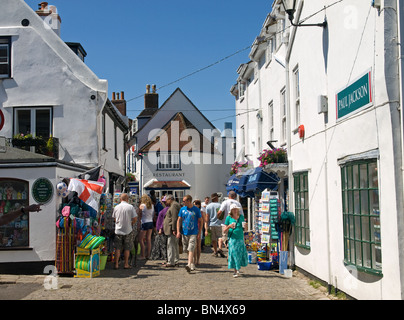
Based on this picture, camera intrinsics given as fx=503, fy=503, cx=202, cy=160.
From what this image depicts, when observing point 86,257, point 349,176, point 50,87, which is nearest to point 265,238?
point 86,257

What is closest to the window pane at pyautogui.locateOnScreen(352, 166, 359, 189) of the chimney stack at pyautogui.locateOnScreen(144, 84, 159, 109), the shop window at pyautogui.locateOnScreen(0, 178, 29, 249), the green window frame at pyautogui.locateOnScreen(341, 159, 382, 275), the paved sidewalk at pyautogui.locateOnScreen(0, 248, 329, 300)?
the green window frame at pyautogui.locateOnScreen(341, 159, 382, 275)

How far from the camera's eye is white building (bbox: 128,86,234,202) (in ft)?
120

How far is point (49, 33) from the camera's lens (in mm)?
17609

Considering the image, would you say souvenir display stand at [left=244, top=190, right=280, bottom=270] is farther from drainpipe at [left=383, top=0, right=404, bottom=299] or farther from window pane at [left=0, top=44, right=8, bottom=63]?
window pane at [left=0, top=44, right=8, bottom=63]

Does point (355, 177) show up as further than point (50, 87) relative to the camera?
No

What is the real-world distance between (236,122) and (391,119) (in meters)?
20.0

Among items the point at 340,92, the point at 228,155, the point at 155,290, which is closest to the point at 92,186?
the point at 155,290

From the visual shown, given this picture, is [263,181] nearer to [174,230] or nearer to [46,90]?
[174,230]

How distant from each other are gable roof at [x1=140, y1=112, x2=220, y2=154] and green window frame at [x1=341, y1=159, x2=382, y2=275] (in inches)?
1149

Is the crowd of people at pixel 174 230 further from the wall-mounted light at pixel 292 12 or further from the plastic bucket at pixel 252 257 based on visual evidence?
the wall-mounted light at pixel 292 12

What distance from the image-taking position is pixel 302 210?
11.9 m

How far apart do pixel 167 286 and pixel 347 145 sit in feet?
15.4

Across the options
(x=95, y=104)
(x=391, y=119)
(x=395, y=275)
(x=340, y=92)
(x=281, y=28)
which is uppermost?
(x=281, y=28)

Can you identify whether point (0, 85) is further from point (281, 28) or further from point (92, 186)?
point (281, 28)
